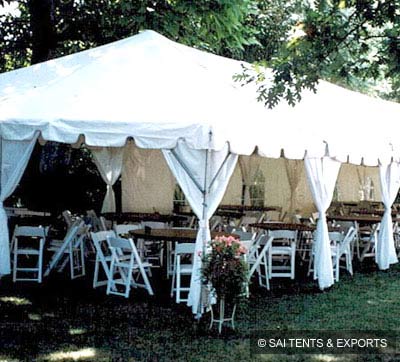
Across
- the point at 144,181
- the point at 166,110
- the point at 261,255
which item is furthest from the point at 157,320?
the point at 144,181

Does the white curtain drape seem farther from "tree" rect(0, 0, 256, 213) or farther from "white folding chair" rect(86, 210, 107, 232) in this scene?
"tree" rect(0, 0, 256, 213)

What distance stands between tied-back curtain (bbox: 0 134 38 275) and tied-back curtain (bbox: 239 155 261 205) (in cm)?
822

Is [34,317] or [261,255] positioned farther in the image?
[261,255]

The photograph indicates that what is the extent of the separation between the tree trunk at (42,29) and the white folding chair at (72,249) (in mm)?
5839

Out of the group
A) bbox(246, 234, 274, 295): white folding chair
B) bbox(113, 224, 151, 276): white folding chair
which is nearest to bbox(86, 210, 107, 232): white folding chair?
bbox(113, 224, 151, 276): white folding chair

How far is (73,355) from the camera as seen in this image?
591 cm

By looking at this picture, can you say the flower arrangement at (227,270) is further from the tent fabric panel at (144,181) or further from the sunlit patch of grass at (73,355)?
the tent fabric panel at (144,181)

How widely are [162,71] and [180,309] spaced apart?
380 cm

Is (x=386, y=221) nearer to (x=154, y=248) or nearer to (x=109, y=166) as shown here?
(x=154, y=248)

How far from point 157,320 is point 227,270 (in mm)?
1208

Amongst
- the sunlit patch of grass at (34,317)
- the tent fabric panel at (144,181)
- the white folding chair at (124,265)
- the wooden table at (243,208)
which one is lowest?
the sunlit patch of grass at (34,317)

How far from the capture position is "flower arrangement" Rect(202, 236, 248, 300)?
660 cm

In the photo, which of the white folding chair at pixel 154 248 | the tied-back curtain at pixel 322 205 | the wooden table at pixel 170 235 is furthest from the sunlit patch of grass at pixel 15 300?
the tied-back curtain at pixel 322 205

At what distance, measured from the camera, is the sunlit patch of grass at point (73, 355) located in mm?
5823
